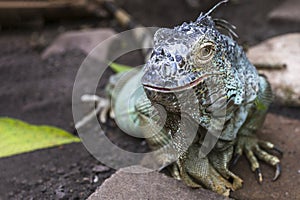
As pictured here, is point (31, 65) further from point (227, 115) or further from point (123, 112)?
point (227, 115)

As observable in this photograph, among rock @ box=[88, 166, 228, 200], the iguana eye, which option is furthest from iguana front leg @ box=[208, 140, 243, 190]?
the iguana eye

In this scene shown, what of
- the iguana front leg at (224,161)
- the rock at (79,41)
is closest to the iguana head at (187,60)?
the iguana front leg at (224,161)

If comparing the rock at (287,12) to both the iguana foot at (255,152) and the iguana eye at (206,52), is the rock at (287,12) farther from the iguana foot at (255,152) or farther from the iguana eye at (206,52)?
the iguana eye at (206,52)

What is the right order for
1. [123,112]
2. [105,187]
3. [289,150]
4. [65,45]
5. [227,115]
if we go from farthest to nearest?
[65,45] < [123,112] < [289,150] < [105,187] < [227,115]

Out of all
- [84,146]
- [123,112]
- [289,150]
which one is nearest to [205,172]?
[289,150]

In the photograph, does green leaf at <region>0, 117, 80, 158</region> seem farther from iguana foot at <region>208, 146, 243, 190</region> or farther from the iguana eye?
the iguana eye

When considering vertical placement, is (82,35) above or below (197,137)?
below

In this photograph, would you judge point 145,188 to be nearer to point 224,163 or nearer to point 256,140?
point 224,163
